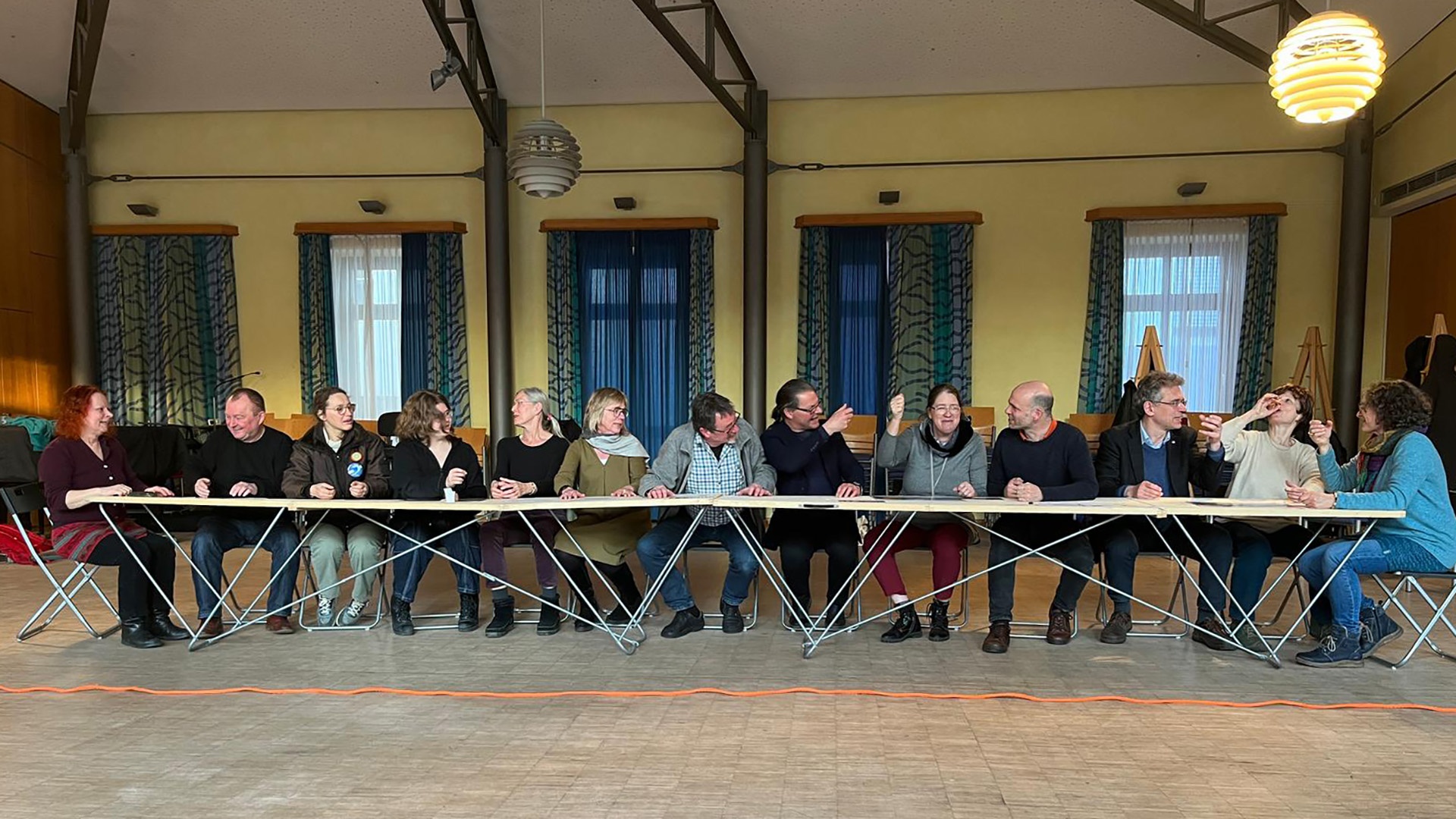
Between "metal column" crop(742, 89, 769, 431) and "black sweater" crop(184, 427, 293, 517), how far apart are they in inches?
164

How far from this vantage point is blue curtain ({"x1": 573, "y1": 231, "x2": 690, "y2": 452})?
7672 mm

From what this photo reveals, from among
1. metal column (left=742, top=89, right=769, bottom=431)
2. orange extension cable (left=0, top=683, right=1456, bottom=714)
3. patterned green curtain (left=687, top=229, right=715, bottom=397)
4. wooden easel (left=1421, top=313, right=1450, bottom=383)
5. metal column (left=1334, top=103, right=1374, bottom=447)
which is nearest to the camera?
orange extension cable (left=0, top=683, right=1456, bottom=714)

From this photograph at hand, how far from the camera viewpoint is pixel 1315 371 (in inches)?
263

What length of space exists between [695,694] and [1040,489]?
5.34 feet

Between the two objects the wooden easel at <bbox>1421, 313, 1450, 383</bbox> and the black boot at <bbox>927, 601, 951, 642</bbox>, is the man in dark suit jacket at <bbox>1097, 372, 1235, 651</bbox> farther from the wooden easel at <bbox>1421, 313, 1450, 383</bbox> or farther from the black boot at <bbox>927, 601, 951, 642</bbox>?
the wooden easel at <bbox>1421, 313, 1450, 383</bbox>

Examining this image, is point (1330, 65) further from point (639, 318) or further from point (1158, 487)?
point (639, 318)

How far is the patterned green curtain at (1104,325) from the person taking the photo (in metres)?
7.20

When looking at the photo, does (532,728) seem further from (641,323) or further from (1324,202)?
(1324,202)

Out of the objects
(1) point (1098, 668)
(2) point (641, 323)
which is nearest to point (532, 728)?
(1) point (1098, 668)

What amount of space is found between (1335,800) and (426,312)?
7321 mm

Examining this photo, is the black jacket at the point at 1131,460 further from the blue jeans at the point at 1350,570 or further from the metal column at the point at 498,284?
the metal column at the point at 498,284

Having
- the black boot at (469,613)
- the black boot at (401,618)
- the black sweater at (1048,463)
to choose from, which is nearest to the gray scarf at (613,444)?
the black boot at (469,613)

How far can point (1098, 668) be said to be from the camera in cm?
329

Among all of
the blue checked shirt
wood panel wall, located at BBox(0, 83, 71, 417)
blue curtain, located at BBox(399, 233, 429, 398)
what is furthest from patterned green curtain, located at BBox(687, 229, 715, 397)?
wood panel wall, located at BBox(0, 83, 71, 417)
